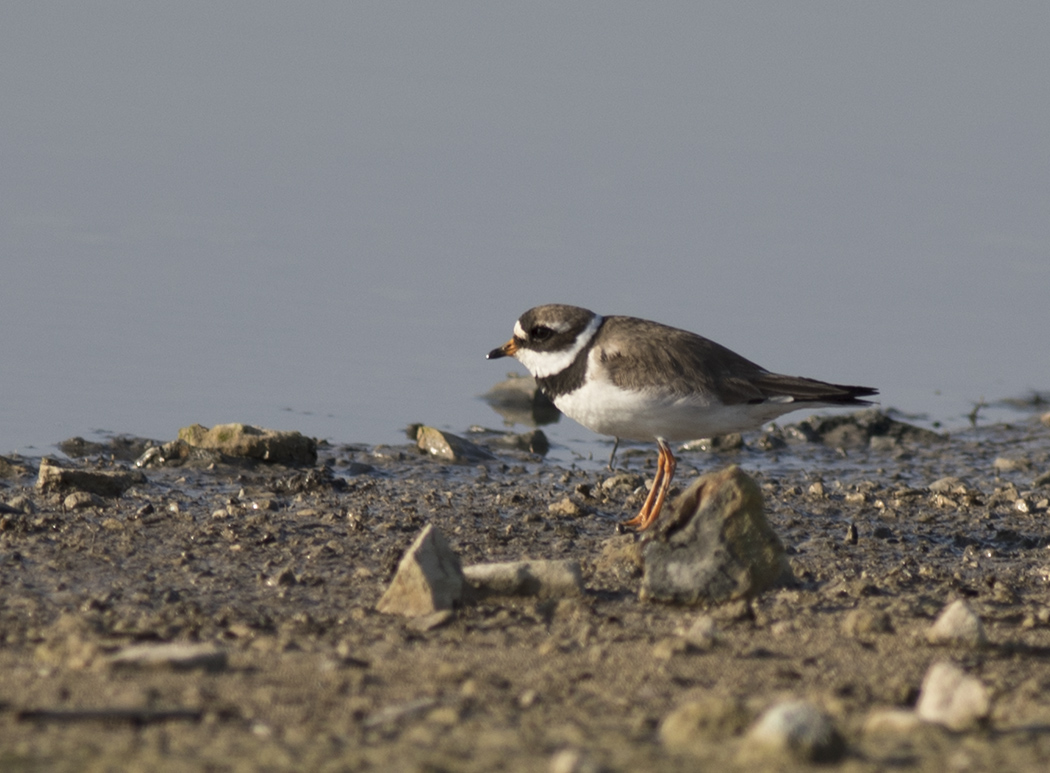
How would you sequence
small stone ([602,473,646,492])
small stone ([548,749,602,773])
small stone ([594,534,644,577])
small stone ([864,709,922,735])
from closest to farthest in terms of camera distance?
small stone ([548,749,602,773])
small stone ([864,709,922,735])
small stone ([594,534,644,577])
small stone ([602,473,646,492])

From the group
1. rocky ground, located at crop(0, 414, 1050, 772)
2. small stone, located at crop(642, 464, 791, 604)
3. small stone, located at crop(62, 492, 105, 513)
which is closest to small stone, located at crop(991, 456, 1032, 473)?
rocky ground, located at crop(0, 414, 1050, 772)

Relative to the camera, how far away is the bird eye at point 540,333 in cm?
671

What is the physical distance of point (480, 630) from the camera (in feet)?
13.9

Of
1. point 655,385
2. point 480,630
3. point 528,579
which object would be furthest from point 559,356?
point 480,630

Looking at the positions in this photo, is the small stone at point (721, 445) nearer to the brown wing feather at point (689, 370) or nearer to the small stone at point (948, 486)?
the small stone at point (948, 486)

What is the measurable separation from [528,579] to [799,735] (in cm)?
188

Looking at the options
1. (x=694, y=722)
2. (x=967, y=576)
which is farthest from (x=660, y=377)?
(x=694, y=722)

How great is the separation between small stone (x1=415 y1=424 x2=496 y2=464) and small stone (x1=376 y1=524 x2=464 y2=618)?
3005 mm

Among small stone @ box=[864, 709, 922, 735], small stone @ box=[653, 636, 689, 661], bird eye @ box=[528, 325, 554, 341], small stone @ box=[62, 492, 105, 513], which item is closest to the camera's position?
small stone @ box=[864, 709, 922, 735]

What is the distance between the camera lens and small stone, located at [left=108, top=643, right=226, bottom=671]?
3541 mm

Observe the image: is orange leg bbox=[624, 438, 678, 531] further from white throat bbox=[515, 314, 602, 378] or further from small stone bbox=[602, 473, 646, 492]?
white throat bbox=[515, 314, 602, 378]

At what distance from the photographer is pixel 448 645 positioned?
13.3 ft

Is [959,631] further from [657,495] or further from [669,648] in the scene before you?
[657,495]

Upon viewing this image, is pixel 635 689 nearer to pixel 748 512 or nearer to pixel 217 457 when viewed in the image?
pixel 748 512
